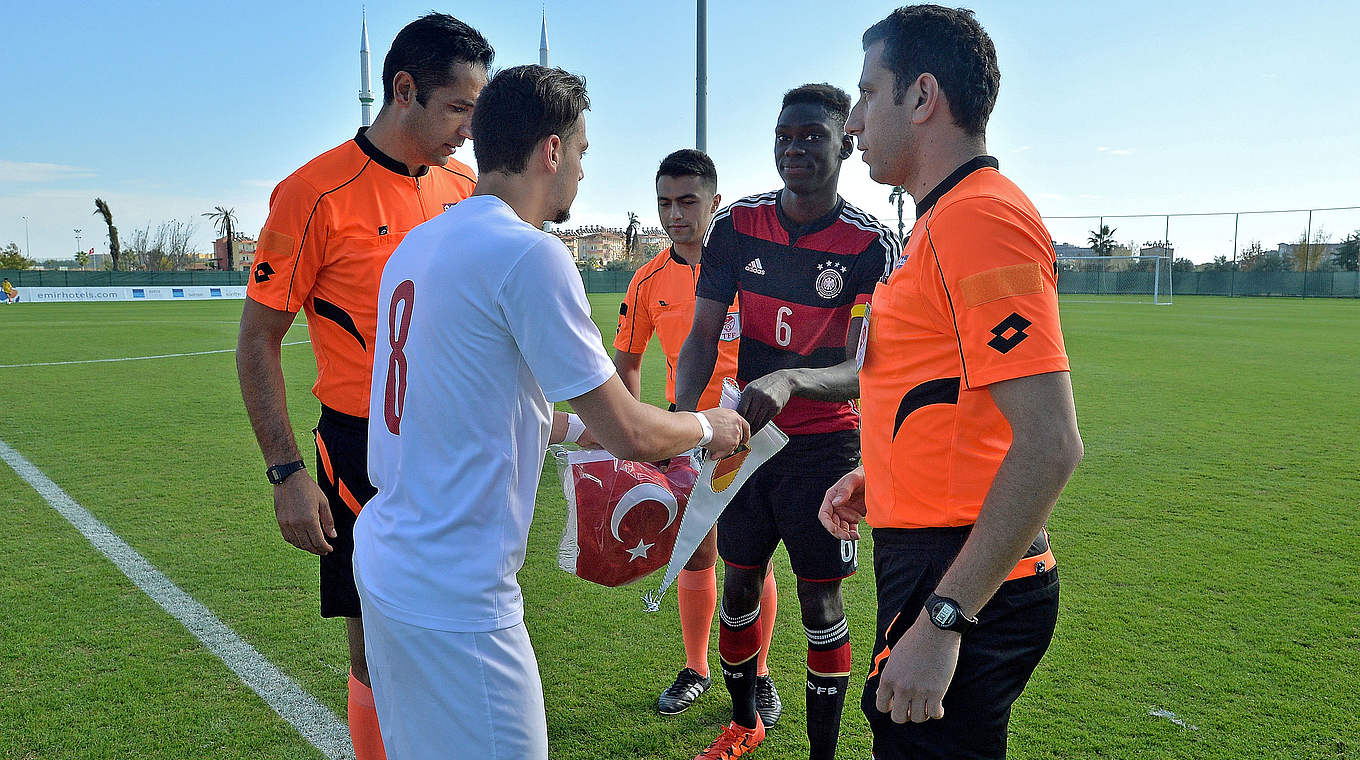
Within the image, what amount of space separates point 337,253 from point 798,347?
1.72 meters

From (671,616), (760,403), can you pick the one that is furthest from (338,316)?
(671,616)

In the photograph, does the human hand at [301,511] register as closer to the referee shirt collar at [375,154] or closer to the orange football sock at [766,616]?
the referee shirt collar at [375,154]

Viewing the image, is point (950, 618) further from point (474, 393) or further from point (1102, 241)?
point (1102, 241)

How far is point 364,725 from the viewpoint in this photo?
2.89 m

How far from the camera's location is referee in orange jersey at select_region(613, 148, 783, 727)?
3.87m

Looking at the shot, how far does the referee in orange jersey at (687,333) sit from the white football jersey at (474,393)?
1858 millimetres

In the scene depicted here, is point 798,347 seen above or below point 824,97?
below

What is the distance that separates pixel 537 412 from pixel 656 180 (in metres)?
3.12

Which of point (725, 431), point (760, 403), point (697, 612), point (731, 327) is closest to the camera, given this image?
point (725, 431)

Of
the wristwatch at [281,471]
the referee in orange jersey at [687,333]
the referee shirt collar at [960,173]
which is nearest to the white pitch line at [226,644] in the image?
the wristwatch at [281,471]

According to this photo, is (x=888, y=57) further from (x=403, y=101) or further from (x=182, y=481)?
(x=182, y=481)

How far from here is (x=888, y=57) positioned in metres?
1.99

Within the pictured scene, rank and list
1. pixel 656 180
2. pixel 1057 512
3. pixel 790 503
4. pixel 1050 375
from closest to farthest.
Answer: pixel 1050 375 → pixel 790 503 → pixel 656 180 → pixel 1057 512

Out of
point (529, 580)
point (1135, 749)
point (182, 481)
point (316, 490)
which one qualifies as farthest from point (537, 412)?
point (182, 481)
